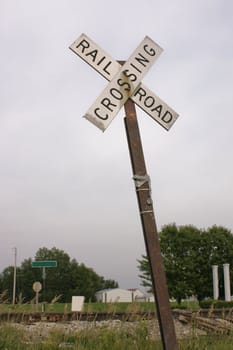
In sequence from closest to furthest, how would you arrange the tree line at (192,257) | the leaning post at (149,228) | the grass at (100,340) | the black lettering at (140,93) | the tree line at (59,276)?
the leaning post at (149,228) < the black lettering at (140,93) < the grass at (100,340) < the tree line at (192,257) < the tree line at (59,276)

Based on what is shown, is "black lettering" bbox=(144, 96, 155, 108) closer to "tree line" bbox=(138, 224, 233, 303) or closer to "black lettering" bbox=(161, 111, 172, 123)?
"black lettering" bbox=(161, 111, 172, 123)

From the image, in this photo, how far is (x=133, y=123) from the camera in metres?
3.85

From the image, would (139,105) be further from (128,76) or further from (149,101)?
(128,76)

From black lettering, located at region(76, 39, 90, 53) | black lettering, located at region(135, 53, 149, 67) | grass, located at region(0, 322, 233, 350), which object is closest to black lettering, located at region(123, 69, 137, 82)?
black lettering, located at region(135, 53, 149, 67)


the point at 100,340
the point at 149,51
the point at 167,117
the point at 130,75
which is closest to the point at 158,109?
the point at 167,117

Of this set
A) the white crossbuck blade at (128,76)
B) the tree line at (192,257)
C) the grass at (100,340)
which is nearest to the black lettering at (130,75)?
the white crossbuck blade at (128,76)

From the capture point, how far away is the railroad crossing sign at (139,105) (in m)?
3.59

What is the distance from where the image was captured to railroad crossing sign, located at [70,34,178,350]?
3.59 meters

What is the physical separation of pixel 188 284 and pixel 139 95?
1739 inches

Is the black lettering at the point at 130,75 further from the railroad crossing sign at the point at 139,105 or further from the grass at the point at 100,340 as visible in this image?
the grass at the point at 100,340

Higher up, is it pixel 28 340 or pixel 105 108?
pixel 105 108

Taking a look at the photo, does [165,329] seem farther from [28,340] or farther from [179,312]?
[179,312]

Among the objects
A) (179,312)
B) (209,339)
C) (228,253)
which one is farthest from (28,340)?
(228,253)

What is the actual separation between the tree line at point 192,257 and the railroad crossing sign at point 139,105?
138 ft
